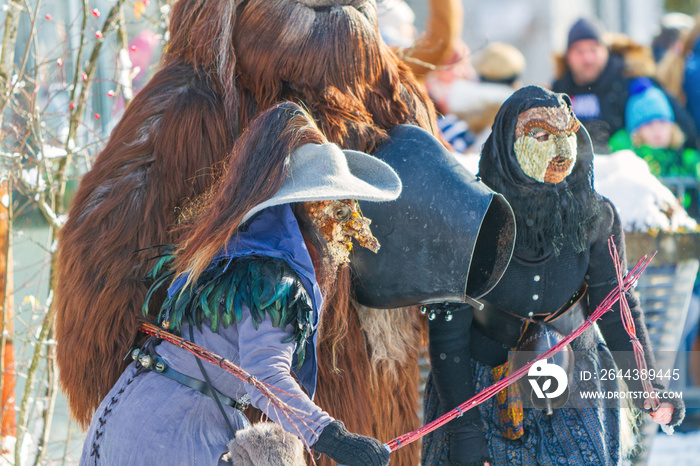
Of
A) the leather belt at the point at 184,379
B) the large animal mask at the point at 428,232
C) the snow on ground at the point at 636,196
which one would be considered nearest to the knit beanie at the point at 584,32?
the snow on ground at the point at 636,196

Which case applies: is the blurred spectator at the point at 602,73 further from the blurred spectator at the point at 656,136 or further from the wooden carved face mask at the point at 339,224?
the wooden carved face mask at the point at 339,224

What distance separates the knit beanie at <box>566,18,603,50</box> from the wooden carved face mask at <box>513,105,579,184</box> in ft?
11.8

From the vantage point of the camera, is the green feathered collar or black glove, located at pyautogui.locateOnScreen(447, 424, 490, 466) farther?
black glove, located at pyautogui.locateOnScreen(447, 424, 490, 466)

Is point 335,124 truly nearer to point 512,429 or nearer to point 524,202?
point 524,202

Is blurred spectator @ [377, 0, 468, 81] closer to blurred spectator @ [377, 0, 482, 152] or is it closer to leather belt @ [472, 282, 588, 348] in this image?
blurred spectator @ [377, 0, 482, 152]

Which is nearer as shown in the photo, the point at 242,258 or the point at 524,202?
the point at 242,258

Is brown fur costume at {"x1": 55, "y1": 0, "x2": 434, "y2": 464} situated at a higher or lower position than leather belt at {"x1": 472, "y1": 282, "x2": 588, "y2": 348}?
higher

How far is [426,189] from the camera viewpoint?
2.04 meters

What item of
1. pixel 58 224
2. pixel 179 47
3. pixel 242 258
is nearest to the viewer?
pixel 242 258

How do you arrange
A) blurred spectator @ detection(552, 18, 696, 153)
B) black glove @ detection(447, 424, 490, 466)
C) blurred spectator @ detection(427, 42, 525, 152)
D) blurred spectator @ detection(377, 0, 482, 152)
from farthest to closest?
blurred spectator @ detection(427, 42, 525, 152), blurred spectator @ detection(377, 0, 482, 152), blurred spectator @ detection(552, 18, 696, 153), black glove @ detection(447, 424, 490, 466)

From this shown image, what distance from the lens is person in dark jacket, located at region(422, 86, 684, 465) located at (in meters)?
2.10

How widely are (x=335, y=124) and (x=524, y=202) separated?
56 centimetres

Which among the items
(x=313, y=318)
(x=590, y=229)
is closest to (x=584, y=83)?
(x=590, y=229)
